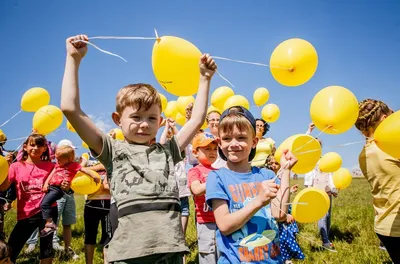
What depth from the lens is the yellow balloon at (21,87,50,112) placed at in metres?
4.97

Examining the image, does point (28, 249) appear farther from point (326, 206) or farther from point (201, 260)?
point (326, 206)

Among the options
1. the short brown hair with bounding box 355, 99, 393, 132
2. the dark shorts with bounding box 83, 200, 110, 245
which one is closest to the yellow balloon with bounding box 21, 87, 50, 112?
the dark shorts with bounding box 83, 200, 110, 245

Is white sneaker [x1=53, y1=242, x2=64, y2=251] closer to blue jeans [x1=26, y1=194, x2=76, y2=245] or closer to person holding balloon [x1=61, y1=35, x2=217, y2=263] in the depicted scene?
blue jeans [x1=26, y1=194, x2=76, y2=245]

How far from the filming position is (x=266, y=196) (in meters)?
1.52

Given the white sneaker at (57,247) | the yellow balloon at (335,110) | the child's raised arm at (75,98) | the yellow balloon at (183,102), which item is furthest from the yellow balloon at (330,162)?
the white sneaker at (57,247)

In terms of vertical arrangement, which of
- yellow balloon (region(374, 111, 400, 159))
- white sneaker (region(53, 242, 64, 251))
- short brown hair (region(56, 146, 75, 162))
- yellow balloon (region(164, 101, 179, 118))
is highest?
yellow balloon (region(164, 101, 179, 118))

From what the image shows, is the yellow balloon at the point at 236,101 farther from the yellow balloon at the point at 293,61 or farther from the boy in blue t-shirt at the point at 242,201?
the boy in blue t-shirt at the point at 242,201

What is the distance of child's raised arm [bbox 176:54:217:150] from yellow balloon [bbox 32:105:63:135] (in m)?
3.22

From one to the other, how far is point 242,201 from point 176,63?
1.18m

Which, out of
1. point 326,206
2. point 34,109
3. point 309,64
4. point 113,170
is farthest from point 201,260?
point 34,109

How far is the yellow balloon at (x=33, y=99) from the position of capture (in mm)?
4973

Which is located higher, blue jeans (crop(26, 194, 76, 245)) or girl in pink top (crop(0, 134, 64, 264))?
girl in pink top (crop(0, 134, 64, 264))

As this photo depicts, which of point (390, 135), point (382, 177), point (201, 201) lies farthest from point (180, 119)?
point (390, 135)

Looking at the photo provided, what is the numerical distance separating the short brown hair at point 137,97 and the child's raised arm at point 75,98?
22cm
